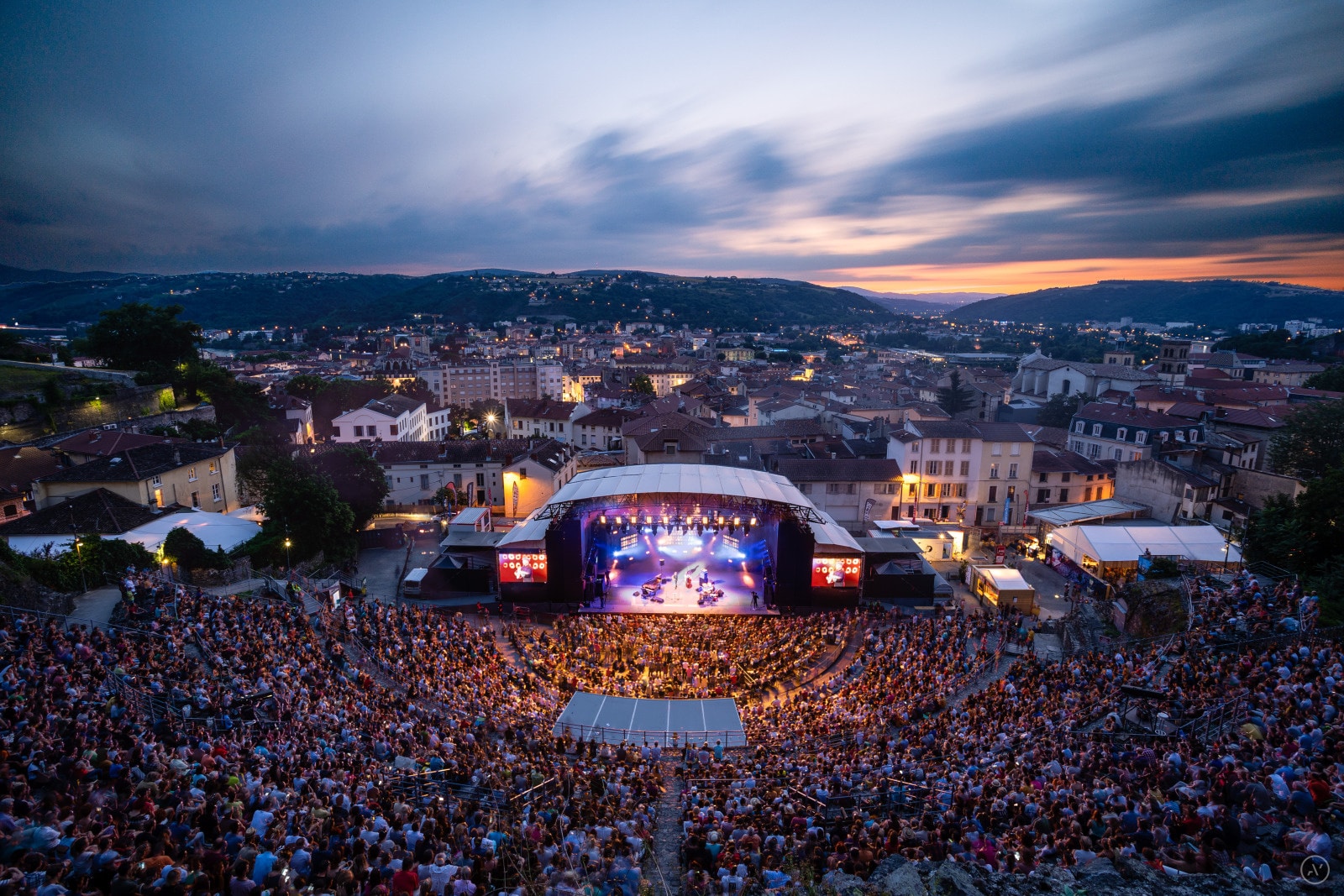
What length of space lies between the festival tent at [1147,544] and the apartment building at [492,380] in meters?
70.5

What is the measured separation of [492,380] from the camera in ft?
291

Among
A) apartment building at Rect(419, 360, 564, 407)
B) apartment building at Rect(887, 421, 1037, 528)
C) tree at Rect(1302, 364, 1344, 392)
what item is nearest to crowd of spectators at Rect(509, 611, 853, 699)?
apartment building at Rect(887, 421, 1037, 528)

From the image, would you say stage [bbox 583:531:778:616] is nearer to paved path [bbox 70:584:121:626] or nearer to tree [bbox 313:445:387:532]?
tree [bbox 313:445:387:532]

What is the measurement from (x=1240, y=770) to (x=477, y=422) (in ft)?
215

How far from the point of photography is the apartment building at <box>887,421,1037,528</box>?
3244cm

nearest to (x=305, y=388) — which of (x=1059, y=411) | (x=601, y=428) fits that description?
(x=601, y=428)

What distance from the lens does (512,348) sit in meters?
134

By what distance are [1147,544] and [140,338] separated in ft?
204

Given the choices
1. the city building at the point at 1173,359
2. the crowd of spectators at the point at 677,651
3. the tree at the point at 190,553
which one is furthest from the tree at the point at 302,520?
the city building at the point at 1173,359

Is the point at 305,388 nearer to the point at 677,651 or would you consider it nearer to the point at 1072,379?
the point at 677,651

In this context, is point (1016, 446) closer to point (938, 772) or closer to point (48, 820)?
point (938, 772)

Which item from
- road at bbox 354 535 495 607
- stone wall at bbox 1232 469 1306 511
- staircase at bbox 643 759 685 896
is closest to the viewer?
staircase at bbox 643 759 685 896

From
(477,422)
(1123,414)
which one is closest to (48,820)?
(1123,414)

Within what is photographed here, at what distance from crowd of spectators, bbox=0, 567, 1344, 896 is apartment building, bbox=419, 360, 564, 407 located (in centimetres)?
7295
